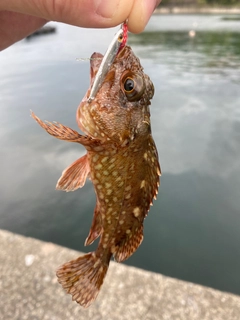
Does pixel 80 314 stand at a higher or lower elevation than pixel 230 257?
higher

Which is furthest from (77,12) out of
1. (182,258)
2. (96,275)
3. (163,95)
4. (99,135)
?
(163,95)

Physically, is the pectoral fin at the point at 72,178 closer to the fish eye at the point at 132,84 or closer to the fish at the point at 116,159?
the fish at the point at 116,159

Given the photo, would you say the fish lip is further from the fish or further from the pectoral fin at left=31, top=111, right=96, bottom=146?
the pectoral fin at left=31, top=111, right=96, bottom=146

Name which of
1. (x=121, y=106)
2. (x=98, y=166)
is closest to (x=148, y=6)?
(x=121, y=106)

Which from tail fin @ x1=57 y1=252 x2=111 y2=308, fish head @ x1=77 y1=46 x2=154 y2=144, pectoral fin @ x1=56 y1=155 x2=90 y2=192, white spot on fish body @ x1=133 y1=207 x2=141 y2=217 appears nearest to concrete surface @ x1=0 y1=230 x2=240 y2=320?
tail fin @ x1=57 y1=252 x2=111 y2=308

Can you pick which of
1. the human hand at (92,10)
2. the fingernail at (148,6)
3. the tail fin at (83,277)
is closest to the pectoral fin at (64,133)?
the human hand at (92,10)

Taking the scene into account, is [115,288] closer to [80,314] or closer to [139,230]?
[80,314]

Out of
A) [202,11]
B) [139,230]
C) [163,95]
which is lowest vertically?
[202,11]
